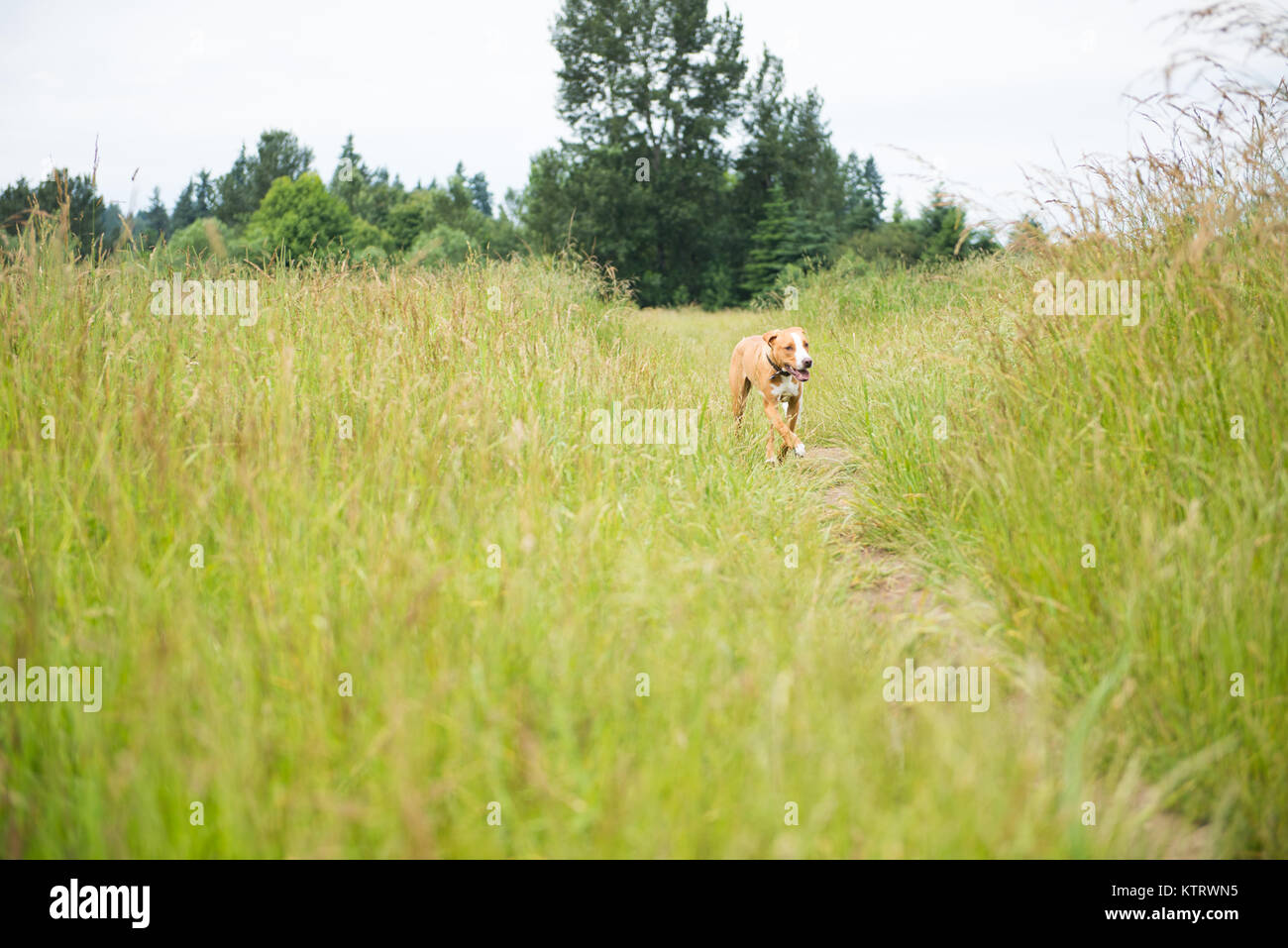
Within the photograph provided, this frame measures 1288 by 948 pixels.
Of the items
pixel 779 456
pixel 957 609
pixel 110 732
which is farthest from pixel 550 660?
pixel 779 456

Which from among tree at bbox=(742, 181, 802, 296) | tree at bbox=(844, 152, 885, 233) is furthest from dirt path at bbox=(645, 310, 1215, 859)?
tree at bbox=(844, 152, 885, 233)

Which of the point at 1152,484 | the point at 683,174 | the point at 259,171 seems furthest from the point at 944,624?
the point at 259,171

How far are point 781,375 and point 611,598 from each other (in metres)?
4.05

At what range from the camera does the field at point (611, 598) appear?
151cm

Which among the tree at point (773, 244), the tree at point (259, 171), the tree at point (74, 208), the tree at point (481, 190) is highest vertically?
the tree at point (481, 190)

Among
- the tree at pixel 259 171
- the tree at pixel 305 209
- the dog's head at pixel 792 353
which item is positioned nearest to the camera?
the dog's head at pixel 792 353

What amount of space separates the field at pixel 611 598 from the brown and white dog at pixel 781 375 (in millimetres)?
1402

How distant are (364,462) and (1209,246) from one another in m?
3.54

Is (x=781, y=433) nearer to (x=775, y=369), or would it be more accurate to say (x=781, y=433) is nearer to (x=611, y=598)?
(x=775, y=369)

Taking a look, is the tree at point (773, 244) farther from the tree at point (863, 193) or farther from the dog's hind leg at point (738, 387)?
the dog's hind leg at point (738, 387)

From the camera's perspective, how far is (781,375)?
5945mm

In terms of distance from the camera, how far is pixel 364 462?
2811 millimetres

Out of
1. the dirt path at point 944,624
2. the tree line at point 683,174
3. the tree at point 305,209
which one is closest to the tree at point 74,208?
the dirt path at point 944,624
